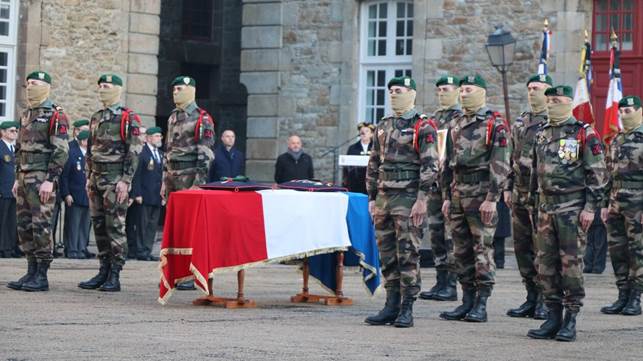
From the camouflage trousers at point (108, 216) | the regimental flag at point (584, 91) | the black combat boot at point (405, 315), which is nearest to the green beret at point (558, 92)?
the black combat boot at point (405, 315)

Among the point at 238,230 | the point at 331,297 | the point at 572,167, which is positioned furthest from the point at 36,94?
the point at 572,167

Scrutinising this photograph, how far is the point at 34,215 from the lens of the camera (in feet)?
48.1

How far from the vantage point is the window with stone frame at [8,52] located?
24391mm

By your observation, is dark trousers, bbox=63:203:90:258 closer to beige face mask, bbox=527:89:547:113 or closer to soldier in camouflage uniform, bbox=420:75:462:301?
soldier in camouflage uniform, bbox=420:75:462:301

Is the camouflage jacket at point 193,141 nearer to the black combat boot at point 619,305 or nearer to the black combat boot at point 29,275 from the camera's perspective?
the black combat boot at point 29,275

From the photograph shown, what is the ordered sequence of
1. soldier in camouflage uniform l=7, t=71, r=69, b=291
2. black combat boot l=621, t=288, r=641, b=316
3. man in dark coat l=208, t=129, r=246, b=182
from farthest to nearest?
man in dark coat l=208, t=129, r=246, b=182, soldier in camouflage uniform l=7, t=71, r=69, b=291, black combat boot l=621, t=288, r=641, b=316

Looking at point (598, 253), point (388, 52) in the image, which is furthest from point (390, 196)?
point (388, 52)

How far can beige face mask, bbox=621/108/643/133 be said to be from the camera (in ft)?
48.6

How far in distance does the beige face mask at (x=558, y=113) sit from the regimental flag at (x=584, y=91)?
423 inches

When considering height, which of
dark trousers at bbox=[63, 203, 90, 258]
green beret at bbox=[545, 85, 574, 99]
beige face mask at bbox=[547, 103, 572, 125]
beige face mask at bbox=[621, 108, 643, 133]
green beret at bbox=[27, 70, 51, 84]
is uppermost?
green beret at bbox=[27, 70, 51, 84]

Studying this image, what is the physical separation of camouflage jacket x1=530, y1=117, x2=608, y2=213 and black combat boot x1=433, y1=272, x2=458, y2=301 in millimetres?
3484

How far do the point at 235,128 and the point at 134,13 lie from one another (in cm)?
1135

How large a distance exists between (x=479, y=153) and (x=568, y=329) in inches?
84.5

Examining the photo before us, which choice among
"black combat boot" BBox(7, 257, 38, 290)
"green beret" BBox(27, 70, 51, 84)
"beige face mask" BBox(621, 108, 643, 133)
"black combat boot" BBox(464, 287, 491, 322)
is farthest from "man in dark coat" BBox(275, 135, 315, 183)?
"black combat boot" BBox(464, 287, 491, 322)
